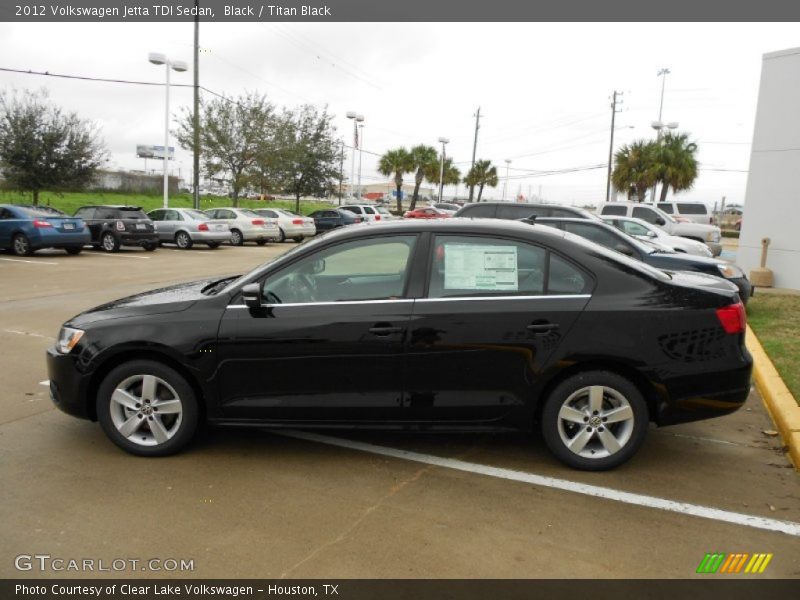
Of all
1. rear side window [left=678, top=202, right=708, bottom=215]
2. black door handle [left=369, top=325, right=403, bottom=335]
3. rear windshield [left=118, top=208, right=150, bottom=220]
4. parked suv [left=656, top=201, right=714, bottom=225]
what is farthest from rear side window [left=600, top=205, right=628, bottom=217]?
black door handle [left=369, top=325, right=403, bottom=335]

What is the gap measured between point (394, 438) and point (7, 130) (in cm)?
2545

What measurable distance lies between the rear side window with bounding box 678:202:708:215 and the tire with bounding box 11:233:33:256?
2415 centimetres

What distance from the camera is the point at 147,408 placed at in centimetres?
432

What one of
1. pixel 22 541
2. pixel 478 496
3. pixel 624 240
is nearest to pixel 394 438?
pixel 478 496

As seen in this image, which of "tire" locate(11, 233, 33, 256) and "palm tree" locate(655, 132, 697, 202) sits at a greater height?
"palm tree" locate(655, 132, 697, 202)

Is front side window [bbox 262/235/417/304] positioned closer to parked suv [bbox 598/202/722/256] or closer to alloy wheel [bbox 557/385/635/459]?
alloy wheel [bbox 557/385/635/459]

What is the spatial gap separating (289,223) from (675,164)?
26554 millimetres

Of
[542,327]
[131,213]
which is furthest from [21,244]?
[542,327]

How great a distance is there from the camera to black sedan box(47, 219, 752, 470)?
4.11 metres

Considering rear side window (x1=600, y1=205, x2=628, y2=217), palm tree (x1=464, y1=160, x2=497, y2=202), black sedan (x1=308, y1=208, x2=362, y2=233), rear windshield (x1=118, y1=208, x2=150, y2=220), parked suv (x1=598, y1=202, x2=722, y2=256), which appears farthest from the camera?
palm tree (x1=464, y1=160, x2=497, y2=202)

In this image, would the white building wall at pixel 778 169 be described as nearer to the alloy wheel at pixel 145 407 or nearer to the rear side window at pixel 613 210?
the rear side window at pixel 613 210

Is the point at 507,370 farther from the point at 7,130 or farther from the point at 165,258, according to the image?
the point at 7,130
